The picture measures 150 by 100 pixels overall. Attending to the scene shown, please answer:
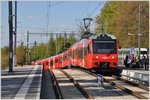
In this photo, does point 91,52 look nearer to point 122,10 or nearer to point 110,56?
point 110,56

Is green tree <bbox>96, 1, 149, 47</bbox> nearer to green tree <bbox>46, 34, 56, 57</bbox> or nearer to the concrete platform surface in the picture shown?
the concrete platform surface

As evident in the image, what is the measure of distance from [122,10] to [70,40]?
48.6 metres

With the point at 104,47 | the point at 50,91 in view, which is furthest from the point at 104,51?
the point at 50,91

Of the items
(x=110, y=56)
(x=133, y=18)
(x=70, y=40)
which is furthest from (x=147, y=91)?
(x=70, y=40)

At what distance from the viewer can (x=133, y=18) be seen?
7262 cm

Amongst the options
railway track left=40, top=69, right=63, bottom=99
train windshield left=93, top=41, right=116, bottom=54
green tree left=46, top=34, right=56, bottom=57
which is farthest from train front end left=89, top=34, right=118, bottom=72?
green tree left=46, top=34, right=56, bottom=57

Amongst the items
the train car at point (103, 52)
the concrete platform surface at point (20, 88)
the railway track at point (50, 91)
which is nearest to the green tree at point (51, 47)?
the train car at point (103, 52)

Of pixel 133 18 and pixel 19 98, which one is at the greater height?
pixel 133 18

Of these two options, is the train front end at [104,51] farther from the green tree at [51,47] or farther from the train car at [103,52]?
the green tree at [51,47]

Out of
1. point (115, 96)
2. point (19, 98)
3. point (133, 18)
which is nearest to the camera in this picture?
point (19, 98)

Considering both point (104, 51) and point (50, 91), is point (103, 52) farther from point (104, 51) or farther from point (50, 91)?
point (50, 91)

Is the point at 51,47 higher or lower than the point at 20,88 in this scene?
higher

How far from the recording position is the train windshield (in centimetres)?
3366

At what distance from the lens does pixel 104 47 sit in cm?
3388
